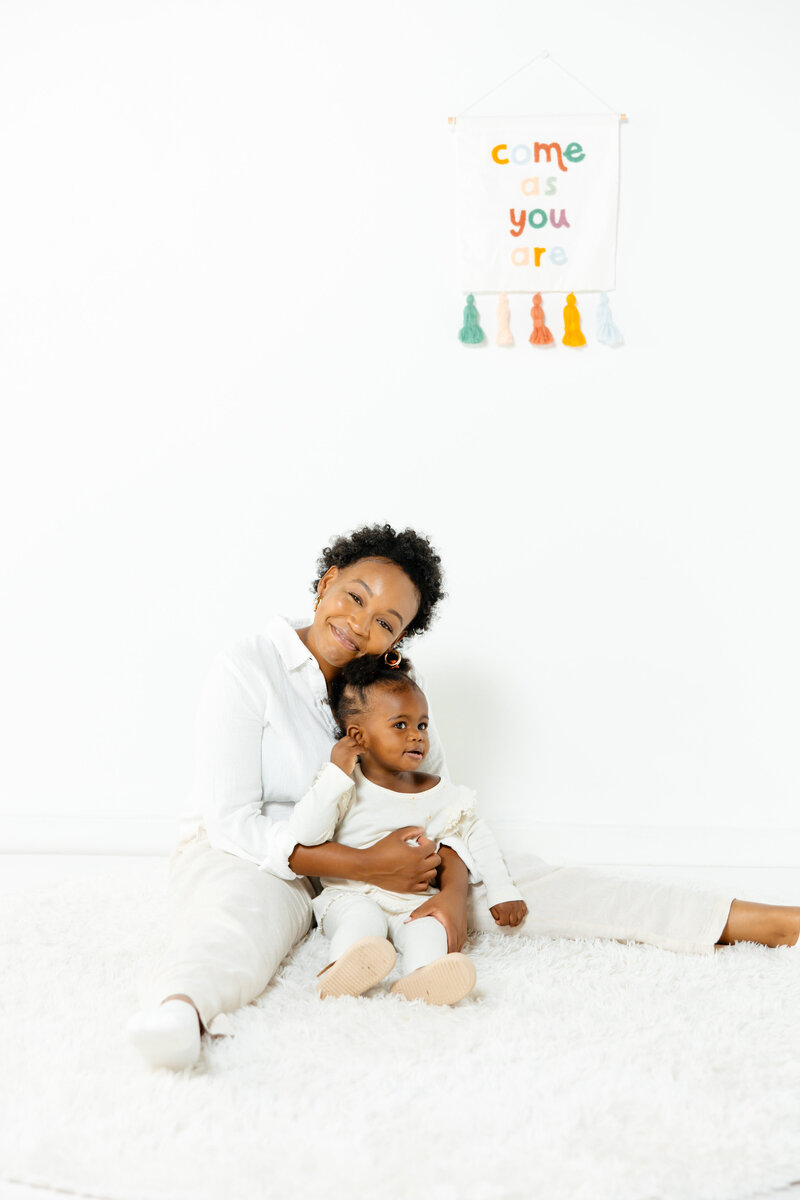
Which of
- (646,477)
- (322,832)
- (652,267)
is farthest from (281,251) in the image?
(322,832)

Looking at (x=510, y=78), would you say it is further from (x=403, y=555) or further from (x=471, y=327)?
(x=403, y=555)

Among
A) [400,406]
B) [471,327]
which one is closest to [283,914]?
A: [400,406]

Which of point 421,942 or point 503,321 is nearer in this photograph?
point 421,942

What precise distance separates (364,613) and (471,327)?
0.83 m

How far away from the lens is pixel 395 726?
4.94 ft

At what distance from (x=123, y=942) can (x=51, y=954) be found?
122 mm

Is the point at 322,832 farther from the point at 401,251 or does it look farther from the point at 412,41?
the point at 412,41

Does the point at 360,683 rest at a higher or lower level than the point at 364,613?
lower

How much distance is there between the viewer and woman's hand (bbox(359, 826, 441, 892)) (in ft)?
4.72

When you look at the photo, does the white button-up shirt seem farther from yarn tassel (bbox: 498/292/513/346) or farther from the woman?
yarn tassel (bbox: 498/292/513/346)

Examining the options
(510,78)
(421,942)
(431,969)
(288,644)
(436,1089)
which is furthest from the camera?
(510,78)

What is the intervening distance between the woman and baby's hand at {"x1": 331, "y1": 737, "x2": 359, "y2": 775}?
8 centimetres

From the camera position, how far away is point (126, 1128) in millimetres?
941

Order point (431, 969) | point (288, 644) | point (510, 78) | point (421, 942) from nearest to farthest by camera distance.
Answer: point (431, 969) → point (421, 942) → point (288, 644) → point (510, 78)
